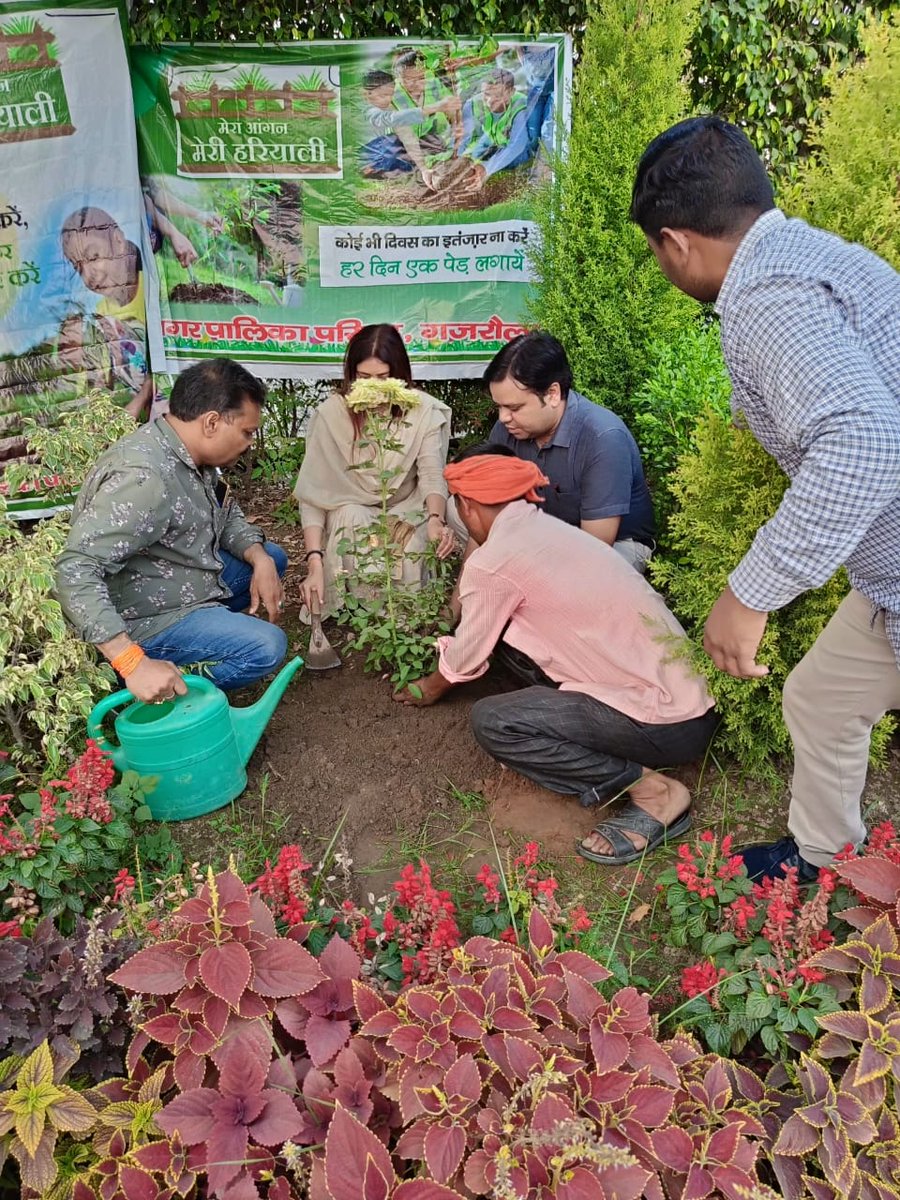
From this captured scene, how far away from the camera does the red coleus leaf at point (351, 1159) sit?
142 centimetres

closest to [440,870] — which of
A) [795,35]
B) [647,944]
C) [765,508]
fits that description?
[647,944]

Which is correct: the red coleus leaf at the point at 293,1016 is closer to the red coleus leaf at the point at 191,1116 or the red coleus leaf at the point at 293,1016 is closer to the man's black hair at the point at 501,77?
the red coleus leaf at the point at 191,1116

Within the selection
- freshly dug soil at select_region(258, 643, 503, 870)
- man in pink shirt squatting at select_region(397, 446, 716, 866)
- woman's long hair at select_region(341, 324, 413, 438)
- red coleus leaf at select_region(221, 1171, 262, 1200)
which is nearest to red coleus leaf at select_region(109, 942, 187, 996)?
red coleus leaf at select_region(221, 1171, 262, 1200)

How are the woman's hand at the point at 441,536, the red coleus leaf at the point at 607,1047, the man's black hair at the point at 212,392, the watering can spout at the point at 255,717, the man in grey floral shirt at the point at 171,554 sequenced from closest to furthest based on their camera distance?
the red coleus leaf at the point at 607,1047
the man in grey floral shirt at the point at 171,554
the watering can spout at the point at 255,717
the man's black hair at the point at 212,392
the woman's hand at the point at 441,536

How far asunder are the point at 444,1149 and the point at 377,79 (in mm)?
5058

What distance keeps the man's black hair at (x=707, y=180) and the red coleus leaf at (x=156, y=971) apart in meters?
1.96

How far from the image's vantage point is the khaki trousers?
2.17 meters

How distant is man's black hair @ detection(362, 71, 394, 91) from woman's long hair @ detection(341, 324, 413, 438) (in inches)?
71.2

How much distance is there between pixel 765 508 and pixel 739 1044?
1.52 m

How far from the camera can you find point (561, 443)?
358cm

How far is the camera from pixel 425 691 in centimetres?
330

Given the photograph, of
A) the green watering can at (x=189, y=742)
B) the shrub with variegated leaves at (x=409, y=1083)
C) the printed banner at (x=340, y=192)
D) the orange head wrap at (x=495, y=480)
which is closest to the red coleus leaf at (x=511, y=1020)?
the shrub with variegated leaves at (x=409, y=1083)

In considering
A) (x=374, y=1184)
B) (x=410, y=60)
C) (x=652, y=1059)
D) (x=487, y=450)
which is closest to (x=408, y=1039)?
(x=374, y=1184)

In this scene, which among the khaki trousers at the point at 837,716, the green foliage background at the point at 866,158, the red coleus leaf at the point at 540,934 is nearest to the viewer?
the red coleus leaf at the point at 540,934
